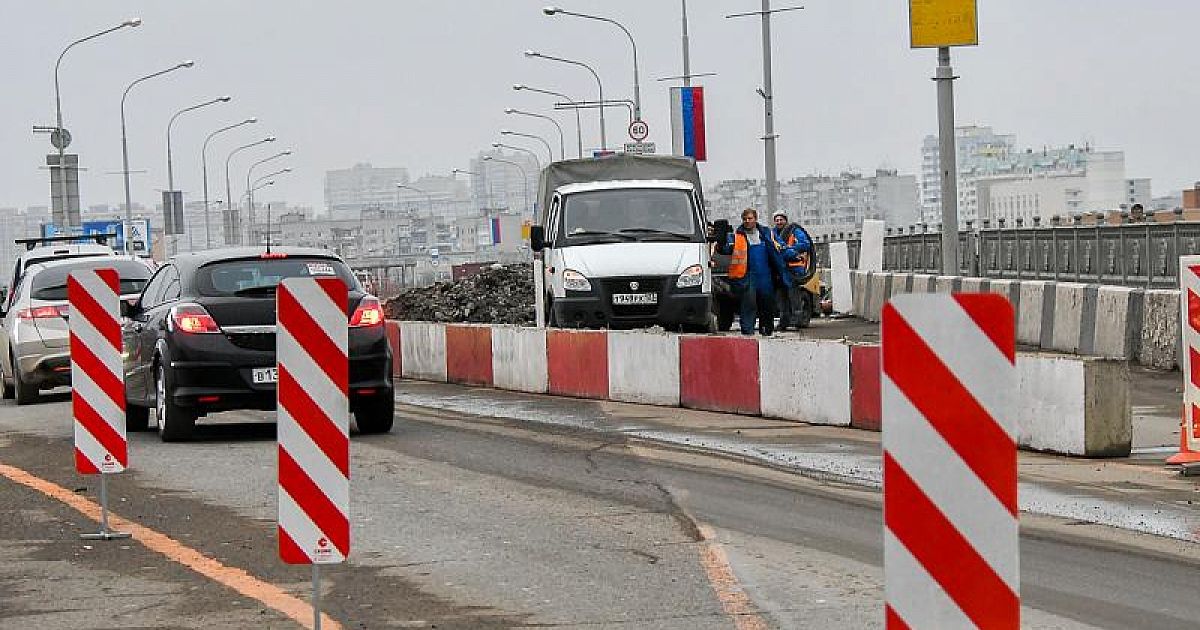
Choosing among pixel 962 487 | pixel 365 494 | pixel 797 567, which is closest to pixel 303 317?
pixel 797 567

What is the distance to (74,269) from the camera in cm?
2308

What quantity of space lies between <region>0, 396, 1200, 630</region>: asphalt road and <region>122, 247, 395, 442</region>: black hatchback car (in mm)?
1272

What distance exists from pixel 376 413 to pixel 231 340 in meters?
1.41

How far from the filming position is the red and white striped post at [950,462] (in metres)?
4.95

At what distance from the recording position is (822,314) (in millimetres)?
37531

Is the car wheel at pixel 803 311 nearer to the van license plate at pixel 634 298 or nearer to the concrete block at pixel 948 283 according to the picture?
the concrete block at pixel 948 283

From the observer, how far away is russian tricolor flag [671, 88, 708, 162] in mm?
52844

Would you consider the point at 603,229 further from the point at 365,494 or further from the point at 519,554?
the point at 519,554

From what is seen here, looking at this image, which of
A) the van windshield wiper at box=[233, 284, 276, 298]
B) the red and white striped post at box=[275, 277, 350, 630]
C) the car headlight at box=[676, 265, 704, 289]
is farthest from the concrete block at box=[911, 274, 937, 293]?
the red and white striped post at box=[275, 277, 350, 630]

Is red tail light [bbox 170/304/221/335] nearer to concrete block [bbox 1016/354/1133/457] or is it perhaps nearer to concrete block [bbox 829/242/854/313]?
concrete block [bbox 1016/354/1133/457]

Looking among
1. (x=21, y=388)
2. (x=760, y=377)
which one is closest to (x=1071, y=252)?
(x=21, y=388)

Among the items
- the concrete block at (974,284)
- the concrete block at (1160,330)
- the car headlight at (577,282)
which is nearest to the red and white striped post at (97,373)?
the concrete block at (1160,330)

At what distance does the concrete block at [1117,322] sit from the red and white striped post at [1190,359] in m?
8.76

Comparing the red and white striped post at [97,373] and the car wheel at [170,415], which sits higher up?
the red and white striped post at [97,373]
